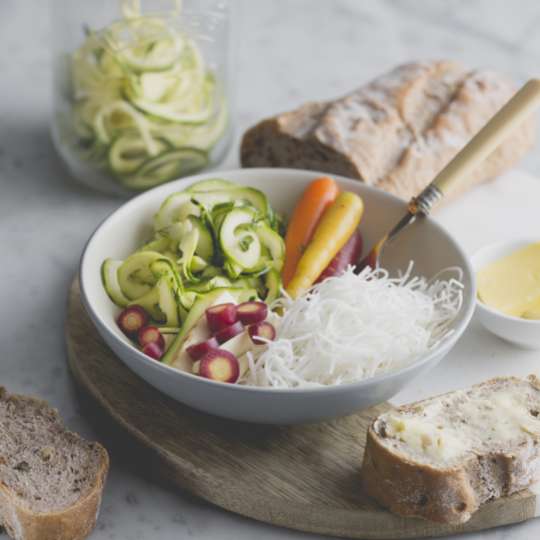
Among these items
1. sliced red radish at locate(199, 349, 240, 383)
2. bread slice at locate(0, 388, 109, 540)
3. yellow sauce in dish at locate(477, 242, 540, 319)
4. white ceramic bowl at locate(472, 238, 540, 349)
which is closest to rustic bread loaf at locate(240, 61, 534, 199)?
yellow sauce in dish at locate(477, 242, 540, 319)

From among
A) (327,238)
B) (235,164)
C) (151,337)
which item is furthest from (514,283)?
(235,164)

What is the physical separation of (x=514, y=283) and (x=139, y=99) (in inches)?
56.3

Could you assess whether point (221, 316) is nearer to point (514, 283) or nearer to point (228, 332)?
point (228, 332)

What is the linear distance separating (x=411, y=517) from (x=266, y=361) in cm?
54

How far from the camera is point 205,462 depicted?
2627 mm

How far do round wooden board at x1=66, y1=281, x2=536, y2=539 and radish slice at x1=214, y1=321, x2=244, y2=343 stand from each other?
234mm

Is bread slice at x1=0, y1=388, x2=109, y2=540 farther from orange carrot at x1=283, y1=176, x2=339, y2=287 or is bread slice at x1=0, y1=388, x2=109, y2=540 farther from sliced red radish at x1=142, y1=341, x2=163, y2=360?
orange carrot at x1=283, y1=176, x2=339, y2=287

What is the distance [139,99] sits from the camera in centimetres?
356

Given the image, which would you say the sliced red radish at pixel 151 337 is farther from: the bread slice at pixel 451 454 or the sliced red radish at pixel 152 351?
the bread slice at pixel 451 454

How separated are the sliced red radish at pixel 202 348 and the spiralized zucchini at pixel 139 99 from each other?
1.20m

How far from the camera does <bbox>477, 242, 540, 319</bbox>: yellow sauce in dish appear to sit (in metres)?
3.12

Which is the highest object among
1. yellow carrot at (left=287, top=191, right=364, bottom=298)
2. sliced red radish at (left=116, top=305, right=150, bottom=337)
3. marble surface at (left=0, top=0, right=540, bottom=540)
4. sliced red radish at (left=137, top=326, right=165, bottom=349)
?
yellow carrot at (left=287, top=191, right=364, bottom=298)

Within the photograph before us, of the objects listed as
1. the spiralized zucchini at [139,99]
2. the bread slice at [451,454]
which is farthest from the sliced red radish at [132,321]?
the spiralized zucchini at [139,99]

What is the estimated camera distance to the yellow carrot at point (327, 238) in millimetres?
3131
